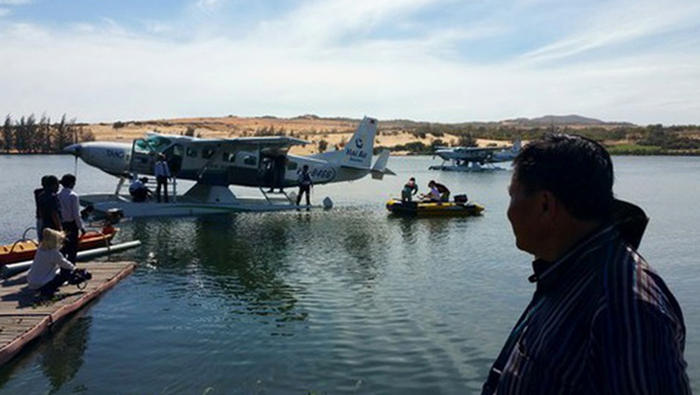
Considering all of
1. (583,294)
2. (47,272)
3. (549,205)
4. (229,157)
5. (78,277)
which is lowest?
(78,277)

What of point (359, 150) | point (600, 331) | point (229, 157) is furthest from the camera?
point (359, 150)

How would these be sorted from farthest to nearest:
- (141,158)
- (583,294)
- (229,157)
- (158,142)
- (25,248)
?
(229,157)
(158,142)
(141,158)
(25,248)
(583,294)

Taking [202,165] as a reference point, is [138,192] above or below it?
below

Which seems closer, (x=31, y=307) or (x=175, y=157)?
(x=31, y=307)

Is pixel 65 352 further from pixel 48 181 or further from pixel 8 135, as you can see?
pixel 8 135

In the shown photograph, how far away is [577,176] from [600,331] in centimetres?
48

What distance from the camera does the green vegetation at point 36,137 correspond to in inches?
3861

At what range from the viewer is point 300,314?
9.82 m

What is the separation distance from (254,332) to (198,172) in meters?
16.1

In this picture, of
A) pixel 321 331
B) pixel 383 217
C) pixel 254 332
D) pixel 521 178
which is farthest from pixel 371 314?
pixel 383 217

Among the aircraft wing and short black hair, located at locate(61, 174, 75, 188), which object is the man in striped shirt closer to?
short black hair, located at locate(61, 174, 75, 188)

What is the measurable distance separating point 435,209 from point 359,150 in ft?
22.0

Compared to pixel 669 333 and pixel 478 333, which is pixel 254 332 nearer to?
pixel 478 333

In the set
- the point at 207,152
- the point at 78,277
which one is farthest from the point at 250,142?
the point at 78,277
